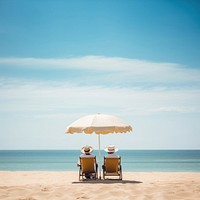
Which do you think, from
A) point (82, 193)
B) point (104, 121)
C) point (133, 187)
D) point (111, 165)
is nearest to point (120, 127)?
point (104, 121)

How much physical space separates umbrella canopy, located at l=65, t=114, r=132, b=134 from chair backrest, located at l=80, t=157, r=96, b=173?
32.3 inches

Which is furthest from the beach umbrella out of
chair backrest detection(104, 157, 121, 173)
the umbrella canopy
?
chair backrest detection(104, 157, 121, 173)

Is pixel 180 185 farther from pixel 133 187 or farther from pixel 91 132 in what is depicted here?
pixel 91 132

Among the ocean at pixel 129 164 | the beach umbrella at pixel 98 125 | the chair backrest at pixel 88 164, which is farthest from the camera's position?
the ocean at pixel 129 164

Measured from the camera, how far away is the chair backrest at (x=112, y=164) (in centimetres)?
998

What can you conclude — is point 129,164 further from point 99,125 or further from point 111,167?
point 99,125

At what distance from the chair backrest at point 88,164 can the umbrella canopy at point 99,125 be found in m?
0.82

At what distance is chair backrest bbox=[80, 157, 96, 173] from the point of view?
9.92m

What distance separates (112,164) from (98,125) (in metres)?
1.24

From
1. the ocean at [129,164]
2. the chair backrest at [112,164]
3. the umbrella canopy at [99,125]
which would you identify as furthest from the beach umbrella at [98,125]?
the ocean at [129,164]

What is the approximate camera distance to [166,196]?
667 centimetres

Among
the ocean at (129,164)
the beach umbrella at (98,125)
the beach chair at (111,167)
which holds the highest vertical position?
the beach umbrella at (98,125)

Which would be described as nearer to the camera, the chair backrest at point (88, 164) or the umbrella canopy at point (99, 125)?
the umbrella canopy at point (99, 125)

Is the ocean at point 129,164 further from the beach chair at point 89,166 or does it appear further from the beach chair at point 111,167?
the beach chair at point 111,167
